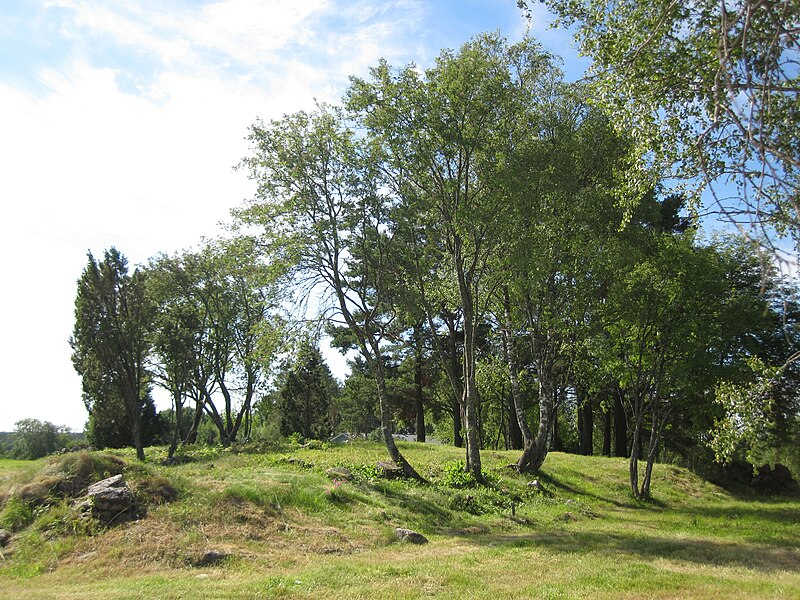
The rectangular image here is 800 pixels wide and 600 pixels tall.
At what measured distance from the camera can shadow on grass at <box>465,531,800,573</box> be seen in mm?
10609

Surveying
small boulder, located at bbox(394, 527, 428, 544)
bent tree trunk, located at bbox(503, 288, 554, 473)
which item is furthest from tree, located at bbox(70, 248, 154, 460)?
small boulder, located at bbox(394, 527, 428, 544)

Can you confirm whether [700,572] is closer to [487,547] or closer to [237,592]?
[487,547]

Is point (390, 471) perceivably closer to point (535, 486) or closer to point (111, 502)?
point (535, 486)

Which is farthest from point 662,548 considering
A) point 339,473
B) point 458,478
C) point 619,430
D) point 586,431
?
point 619,430

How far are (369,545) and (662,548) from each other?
6032 mm

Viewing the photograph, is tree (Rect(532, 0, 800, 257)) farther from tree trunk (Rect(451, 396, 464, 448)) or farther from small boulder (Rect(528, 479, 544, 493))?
tree trunk (Rect(451, 396, 464, 448))

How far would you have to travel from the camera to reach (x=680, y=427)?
31.2 m

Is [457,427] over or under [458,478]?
over

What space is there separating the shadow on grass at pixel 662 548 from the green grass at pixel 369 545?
0.05 meters

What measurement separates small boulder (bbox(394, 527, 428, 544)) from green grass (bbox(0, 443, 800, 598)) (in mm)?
333

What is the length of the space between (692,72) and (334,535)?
10169mm

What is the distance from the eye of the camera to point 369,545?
11102mm

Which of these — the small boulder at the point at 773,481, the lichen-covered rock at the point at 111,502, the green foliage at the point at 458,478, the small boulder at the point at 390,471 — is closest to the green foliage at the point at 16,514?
the lichen-covered rock at the point at 111,502

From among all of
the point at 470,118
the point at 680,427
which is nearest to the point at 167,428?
the point at 680,427
